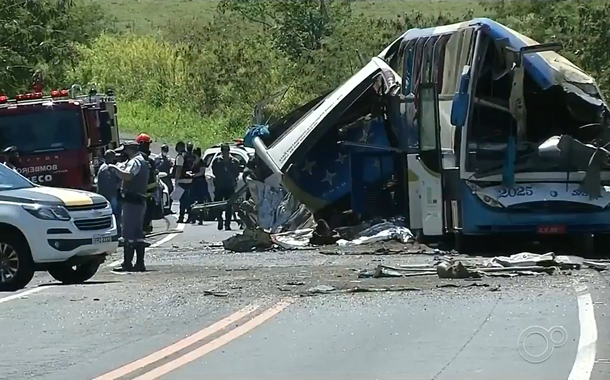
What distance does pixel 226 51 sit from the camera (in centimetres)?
5962

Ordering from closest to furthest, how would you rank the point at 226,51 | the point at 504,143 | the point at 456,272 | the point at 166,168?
the point at 456,272 → the point at 504,143 → the point at 166,168 → the point at 226,51

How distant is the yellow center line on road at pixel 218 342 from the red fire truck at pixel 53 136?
12.4 m

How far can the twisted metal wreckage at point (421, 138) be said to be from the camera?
1791 cm

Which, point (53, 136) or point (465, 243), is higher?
point (53, 136)

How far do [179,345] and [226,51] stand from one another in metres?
49.6

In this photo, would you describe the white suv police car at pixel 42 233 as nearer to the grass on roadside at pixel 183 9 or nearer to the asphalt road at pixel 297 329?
the asphalt road at pixel 297 329

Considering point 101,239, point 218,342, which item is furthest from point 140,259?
point 218,342

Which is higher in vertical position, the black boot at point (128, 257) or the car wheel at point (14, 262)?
the car wheel at point (14, 262)

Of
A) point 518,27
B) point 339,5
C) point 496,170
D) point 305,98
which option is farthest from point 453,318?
point 339,5

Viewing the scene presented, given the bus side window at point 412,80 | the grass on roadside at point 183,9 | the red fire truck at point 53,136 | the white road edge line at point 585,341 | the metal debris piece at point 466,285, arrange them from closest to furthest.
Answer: the white road edge line at point 585,341 < the metal debris piece at point 466,285 < the bus side window at point 412,80 < the red fire truck at point 53,136 < the grass on roadside at point 183,9

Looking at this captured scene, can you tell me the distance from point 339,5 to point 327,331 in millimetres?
55801

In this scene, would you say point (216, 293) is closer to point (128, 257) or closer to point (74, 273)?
point (74, 273)

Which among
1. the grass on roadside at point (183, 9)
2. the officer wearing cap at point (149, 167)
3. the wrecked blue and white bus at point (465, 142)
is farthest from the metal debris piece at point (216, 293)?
the grass on roadside at point (183, 9)

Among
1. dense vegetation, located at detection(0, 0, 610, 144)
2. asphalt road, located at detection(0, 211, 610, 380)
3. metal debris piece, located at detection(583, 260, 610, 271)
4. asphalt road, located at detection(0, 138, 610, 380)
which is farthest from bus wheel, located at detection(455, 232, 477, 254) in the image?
dense vegetation, located at detection(0, 0, 610, 144)
